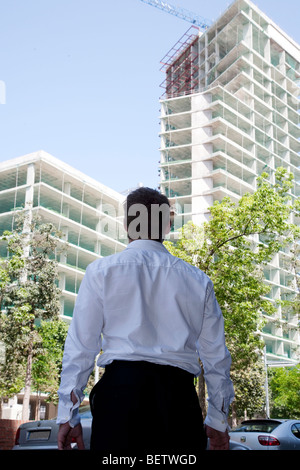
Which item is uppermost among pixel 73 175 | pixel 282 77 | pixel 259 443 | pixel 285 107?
pixel 282 77

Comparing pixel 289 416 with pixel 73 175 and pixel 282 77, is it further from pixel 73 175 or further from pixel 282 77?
pixel 282 77

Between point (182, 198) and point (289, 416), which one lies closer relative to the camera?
point (289, 416)

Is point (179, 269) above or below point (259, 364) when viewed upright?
below

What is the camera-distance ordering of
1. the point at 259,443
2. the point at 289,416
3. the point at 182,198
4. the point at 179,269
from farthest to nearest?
the point at 182,198, the point at 289,416, the point at 259,443, the point at 179,269

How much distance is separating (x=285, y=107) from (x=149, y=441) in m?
90.4

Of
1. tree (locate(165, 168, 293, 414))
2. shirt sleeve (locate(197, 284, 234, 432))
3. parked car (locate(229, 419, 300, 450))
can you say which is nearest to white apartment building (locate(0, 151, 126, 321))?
tree (locate(165, 168, 293, 414))

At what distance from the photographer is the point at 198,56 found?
89.4 metres

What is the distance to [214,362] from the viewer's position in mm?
2186

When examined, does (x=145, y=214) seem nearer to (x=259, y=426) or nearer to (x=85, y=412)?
A: (x=85, y=412)

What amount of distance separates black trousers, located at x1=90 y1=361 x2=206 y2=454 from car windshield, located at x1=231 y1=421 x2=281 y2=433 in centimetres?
815

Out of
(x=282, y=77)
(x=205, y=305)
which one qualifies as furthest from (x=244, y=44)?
(x=205, y=305)

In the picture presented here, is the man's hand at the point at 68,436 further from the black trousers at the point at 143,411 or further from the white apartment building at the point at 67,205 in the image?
the white apartment building at the point at 67,205

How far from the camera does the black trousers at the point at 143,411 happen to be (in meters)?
1.78

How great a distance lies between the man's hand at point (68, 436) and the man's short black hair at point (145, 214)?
2.64 ft
